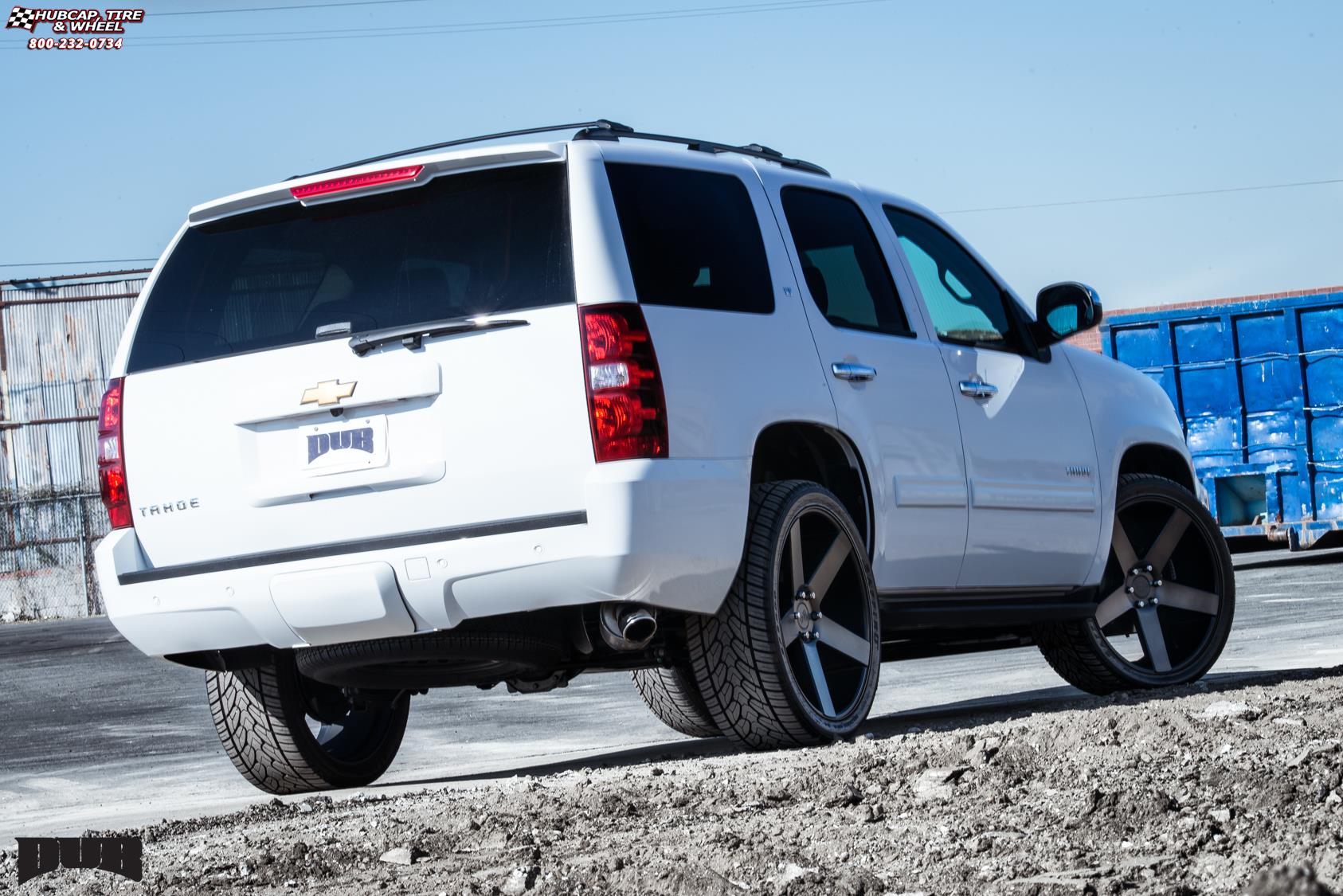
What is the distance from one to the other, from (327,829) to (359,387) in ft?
4.28

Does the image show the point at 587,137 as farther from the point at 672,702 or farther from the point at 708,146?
the point at 672,702

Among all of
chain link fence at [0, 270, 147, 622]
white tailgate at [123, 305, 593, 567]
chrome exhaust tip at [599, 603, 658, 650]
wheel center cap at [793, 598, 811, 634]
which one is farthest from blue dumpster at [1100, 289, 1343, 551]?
chain link fence at [0, 270, 147, 622]

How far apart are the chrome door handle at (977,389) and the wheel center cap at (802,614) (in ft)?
4.05

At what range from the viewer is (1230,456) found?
17.6m

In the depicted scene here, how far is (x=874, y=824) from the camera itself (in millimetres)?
3984

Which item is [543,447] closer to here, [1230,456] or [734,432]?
[734,432]

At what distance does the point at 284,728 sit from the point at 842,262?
2.55 m

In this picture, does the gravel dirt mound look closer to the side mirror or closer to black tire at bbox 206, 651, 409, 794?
black tire at bbox 206, 651, 409, 794

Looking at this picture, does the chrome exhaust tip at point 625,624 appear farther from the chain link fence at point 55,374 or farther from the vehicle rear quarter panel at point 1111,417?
the chain link fence at point 55,374

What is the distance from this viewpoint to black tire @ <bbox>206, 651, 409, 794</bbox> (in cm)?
613

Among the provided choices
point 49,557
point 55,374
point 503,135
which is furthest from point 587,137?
point 55,374

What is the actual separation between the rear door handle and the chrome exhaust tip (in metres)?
1.17

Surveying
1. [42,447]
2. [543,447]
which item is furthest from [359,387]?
[42,447]

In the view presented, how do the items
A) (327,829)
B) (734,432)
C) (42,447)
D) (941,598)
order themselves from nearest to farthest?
(327,829) < (734,432) < (941,598) < (42,447)
